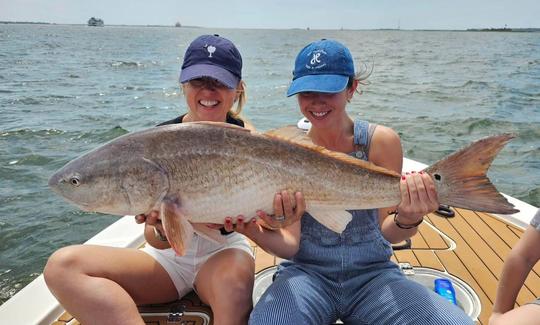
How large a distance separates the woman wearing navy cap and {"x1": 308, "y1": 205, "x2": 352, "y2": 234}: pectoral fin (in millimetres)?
179

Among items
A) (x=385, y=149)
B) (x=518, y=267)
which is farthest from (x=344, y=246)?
(x=518, y=267)

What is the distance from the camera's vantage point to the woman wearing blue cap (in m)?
2.85

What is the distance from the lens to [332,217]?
3.02 m

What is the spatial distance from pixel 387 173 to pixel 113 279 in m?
1.98

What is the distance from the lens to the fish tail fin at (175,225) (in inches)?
109

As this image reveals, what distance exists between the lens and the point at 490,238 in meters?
4.95

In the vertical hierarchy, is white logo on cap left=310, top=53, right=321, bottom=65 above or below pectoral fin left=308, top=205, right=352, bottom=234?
above

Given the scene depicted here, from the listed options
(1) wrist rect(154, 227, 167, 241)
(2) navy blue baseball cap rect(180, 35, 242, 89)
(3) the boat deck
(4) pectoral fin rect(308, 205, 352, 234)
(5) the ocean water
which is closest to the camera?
(4) pectoral fin rect(308, 205, 352, 234)

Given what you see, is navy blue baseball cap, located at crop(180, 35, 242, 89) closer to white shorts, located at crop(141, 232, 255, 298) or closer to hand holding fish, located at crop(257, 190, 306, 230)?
hand holding fish, located at crop(257, 190, 306, 230)

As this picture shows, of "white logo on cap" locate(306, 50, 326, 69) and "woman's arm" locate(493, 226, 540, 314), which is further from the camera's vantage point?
"white logo on cap" locate(306, 50, 326, 69)

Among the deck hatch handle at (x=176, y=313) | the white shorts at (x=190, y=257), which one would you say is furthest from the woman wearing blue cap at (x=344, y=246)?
the deck hatch handle at (x=176, y=313)

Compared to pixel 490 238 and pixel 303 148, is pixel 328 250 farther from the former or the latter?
pixel 490 238

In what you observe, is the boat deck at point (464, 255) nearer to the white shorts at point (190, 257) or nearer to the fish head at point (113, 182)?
the white shorts at point (190, 257)

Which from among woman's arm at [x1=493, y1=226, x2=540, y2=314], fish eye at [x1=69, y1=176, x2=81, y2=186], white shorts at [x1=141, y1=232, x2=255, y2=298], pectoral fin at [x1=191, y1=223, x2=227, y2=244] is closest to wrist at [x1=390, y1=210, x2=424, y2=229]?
woman's arm at [x1=493, y1=226, x2=540, y2=314]
